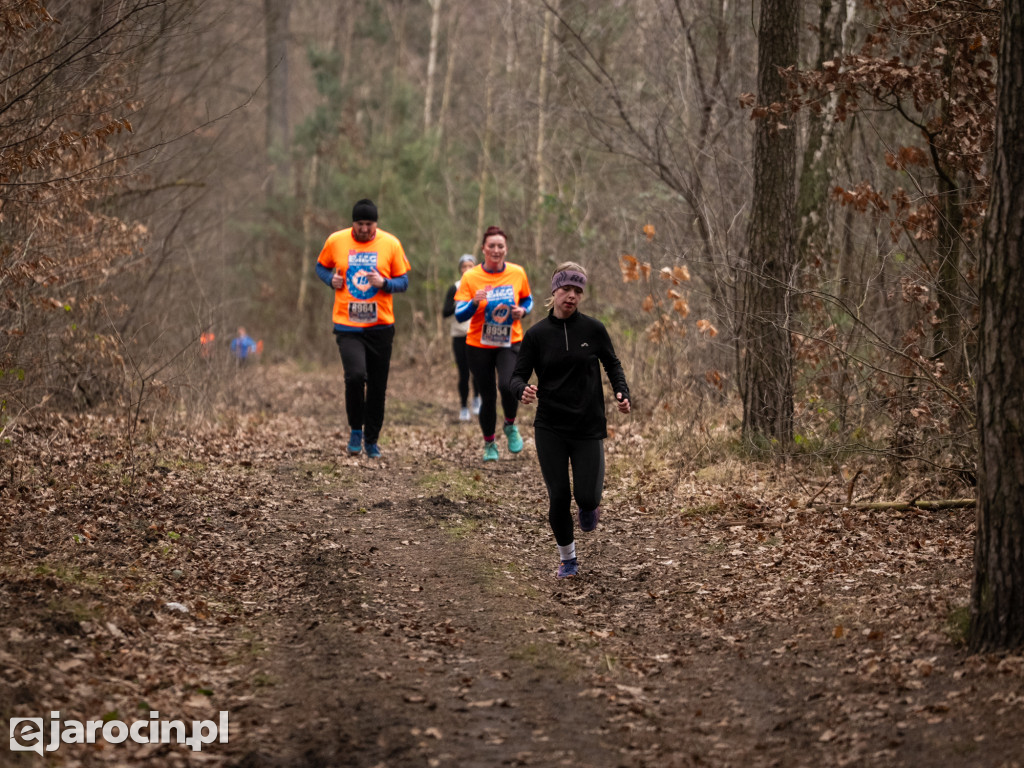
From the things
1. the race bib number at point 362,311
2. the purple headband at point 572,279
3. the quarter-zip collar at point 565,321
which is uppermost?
the race bib number at point 362,311

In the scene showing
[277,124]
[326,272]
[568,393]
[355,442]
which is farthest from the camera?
[277,124]

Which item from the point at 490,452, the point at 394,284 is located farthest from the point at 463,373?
the point at 394,284

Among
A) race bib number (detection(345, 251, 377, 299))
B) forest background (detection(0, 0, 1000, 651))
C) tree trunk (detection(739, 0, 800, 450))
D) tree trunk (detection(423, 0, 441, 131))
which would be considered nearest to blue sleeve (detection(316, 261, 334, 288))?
race bib number (detection(345, 251, 377, 299))

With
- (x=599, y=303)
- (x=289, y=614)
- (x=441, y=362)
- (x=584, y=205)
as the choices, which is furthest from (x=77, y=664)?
(x=441, y=362)

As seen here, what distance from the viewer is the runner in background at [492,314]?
36.1 ft

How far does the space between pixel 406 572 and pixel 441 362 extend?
57.2 ft

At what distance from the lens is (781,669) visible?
5.46 m

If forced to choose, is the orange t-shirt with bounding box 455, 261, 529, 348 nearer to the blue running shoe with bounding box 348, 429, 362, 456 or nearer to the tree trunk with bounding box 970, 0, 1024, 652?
the blue running shoe with bounding box 348, 429, 362, 456

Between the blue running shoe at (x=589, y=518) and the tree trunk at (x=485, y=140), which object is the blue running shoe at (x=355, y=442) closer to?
the blue running shoe at (x=589, y=518)

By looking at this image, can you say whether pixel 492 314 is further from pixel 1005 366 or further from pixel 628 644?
pixel 1005 366

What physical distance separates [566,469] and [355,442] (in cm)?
497

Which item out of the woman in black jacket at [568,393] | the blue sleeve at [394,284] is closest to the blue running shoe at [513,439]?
the blue sleeve at [394,284]

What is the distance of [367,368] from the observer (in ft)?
36.3

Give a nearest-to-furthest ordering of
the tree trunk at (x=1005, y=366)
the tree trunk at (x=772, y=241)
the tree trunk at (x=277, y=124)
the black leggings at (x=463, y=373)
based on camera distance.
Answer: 1. the tree trunk at (x=1005, y=366)
2. the tree trunk at (x=772, y=241)
3. the black leggings at (x=463, y=373)
4. the tree trunk at (x=277, y=124)
